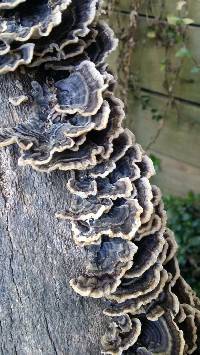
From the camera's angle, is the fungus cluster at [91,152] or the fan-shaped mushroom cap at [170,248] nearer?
the fungus cluster at [91,152]

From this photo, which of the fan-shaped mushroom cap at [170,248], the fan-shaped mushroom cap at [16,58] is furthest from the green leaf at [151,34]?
the fan-shaped mushroom cap at [16,58]

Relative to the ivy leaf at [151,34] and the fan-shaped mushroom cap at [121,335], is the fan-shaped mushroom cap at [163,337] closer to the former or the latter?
the fan-shaped mushroom cap at [121,335]

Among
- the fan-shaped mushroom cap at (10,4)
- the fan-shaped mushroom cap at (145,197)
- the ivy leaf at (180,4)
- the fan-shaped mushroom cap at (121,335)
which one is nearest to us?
the fan-shaped mushroom cap at (10,4)

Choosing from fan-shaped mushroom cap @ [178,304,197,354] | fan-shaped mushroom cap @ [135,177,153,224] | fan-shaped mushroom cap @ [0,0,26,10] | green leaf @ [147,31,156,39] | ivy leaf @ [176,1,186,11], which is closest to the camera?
fan-shaped mushroom cap @ [0,0,26,10]

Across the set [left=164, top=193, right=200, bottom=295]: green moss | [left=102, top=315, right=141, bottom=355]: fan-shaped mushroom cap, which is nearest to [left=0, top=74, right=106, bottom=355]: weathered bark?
[left=102, top=315, right=141, bottom=355]: fan-shaped mushroom cap

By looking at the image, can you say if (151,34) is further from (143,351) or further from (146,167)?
(143,351)

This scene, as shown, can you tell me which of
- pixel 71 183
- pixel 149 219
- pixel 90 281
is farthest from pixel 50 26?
pixel 90 281

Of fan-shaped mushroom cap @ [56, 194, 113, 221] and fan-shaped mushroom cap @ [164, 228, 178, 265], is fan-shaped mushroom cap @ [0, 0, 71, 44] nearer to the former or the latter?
fan-shaped mushroom cap @ [56, 194, 113, 221]
